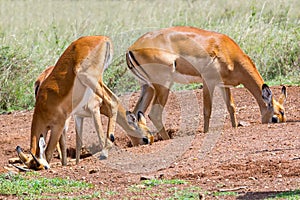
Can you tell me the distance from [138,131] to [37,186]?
10.6 ft

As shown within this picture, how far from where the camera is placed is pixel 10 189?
245 inches

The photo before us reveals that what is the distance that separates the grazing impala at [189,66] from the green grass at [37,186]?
339 cm

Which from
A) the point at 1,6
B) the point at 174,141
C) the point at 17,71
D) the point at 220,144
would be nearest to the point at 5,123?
the point at 17,71

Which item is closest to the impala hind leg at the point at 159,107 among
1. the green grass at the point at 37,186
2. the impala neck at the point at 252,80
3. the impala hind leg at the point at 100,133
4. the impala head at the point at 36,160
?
the impala hind leg at the point at 100,133

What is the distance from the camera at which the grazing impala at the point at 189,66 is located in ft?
32.3

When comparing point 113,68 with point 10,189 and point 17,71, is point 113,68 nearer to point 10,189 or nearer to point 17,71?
point 17,71

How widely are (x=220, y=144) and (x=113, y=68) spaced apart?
4806 mm

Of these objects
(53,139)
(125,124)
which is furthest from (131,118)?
(53,139)

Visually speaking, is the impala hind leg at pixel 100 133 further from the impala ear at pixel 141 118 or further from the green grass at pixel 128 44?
the green grass at pixel 128 44

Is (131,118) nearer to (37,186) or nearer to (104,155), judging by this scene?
(104,155)

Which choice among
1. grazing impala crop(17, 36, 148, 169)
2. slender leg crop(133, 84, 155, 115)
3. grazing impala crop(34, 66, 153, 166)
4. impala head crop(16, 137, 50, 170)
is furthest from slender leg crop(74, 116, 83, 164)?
impala head crop(16, 137, 50, 170)

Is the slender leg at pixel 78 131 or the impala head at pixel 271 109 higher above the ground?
the impala head at pixel 271 109

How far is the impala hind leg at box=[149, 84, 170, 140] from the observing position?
32.4ft

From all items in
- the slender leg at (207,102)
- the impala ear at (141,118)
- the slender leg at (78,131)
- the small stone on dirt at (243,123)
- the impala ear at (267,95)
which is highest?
the impala ear at (267,95)
